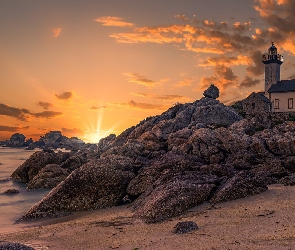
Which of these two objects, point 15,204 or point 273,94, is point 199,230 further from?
point 273,94

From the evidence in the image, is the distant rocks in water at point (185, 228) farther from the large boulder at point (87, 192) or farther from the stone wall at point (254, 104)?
the stone wall at point (254, 104)

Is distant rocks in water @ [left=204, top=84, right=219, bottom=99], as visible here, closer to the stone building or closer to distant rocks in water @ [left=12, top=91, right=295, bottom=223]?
the stone building

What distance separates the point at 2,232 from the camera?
64.7 feet

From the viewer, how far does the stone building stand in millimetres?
75375

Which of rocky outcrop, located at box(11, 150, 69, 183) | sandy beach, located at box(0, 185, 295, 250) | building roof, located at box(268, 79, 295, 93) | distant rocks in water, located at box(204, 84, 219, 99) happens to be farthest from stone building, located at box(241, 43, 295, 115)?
sandy beach, located at box(0, 185, 295, 250)

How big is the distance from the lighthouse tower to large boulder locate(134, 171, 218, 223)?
70.0 meters

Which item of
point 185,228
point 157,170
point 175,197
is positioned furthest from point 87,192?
point 185,228

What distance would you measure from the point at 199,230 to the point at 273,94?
2871 inches

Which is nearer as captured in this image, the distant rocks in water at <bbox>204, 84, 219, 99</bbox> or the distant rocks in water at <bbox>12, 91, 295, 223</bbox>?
the distant rocks in water at <bbox>12, 91, 295, 223</bbox>

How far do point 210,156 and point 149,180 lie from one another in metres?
7.50

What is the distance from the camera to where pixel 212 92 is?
6469 centimetres

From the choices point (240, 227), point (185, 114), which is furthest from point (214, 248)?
point (185, 114)

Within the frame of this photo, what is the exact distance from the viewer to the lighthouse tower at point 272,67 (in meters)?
85.7

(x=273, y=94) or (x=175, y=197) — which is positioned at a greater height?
(x=273, y=94)
